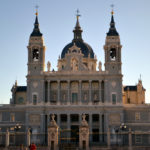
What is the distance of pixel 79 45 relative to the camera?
3861 inches

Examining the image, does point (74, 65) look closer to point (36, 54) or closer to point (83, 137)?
point (36, 54)

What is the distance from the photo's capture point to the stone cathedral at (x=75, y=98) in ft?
260

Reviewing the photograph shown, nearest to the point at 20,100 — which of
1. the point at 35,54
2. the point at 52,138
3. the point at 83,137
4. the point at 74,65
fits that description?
the point at 35,54

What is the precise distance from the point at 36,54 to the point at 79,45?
16.8 metres

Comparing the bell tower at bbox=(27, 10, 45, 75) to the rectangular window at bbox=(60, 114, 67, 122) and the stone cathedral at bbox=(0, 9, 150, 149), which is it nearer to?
the stone cathedral at bbox=(0, 9, 150, 149)

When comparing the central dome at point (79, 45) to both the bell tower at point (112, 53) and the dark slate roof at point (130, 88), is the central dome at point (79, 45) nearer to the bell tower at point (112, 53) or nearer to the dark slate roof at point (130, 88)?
the dark slate roof at point (130, 88)

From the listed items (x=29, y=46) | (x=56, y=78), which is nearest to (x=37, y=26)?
(x=29, y=46)

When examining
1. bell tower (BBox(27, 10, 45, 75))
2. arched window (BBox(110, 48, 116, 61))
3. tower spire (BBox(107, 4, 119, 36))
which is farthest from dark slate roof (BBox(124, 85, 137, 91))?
bell tower (BBox(27, 10, 45, 75))

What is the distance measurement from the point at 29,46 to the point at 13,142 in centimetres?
2060

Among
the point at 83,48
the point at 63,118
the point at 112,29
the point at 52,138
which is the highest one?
the point at 112,29

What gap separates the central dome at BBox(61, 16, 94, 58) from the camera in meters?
97.4

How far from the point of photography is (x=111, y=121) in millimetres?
78688

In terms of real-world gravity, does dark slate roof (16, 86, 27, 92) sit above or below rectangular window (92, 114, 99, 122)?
above

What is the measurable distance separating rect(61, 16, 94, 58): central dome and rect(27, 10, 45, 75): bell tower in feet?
41.2
